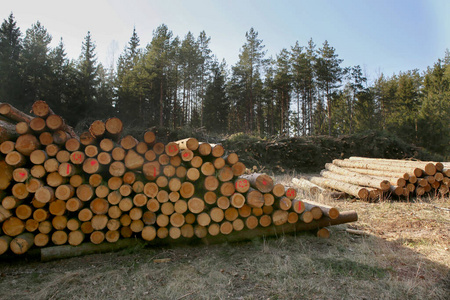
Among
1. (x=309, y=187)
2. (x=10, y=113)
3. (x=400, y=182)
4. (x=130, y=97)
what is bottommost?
(x=309, y=187)

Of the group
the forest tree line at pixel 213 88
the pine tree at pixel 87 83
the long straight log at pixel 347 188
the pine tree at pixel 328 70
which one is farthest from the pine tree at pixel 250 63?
the long straight log at pixel 347 188

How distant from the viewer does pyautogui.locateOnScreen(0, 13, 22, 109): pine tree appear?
2017 centimetres

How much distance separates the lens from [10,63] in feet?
69.7

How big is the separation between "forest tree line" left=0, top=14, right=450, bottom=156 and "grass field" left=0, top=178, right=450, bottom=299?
1791 centimetres

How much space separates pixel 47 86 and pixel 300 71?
23.0 m

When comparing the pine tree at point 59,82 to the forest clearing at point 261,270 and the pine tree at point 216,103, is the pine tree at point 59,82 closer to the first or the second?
the pine tree at point 216,103

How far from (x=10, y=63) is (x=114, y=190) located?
2416 centimetres

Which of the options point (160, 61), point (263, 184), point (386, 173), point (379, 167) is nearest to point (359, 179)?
point (386, 173)

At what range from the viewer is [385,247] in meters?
4.06

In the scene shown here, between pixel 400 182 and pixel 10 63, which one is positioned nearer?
pixel 400 182

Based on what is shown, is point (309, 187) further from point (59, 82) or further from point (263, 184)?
point (59, 82)

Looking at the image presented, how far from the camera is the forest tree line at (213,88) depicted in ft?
72.8

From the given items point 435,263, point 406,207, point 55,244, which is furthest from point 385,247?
point 55,244

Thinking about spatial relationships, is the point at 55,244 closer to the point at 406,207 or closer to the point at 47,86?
the point at 406,207
